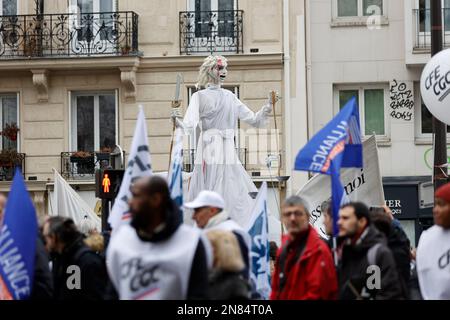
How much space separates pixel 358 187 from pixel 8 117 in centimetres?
1495

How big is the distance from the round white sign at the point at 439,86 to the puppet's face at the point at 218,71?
2.44 metres

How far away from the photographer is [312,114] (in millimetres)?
29750

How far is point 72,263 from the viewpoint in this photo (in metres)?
10.4

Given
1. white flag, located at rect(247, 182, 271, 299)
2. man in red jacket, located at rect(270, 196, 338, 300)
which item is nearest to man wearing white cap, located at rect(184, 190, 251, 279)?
man in red jacket, located at rect(270, 196, 338, 300)

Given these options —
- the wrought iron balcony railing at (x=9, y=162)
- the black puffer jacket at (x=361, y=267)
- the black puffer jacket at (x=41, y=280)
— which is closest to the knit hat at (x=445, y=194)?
the black puffer jacket at (x=361, y=267)

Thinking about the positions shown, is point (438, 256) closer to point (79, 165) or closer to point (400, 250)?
point (400, 250)

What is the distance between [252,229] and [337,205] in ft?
11.0

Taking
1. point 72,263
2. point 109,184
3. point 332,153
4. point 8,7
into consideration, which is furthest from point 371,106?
point 72,263

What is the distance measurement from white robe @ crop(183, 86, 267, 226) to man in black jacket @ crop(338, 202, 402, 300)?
20.9 feet

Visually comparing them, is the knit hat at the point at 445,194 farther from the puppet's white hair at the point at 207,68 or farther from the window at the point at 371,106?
the window at the point at 371,106

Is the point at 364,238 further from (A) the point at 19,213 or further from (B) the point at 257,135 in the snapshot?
(B) the point at 257,135

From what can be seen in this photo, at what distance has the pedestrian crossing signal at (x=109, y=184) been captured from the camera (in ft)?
60.3

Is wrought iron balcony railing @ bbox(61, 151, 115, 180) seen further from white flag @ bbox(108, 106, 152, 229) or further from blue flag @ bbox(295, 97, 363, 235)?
Answer: white flag @ bbox(108, 106, 152, 229)
